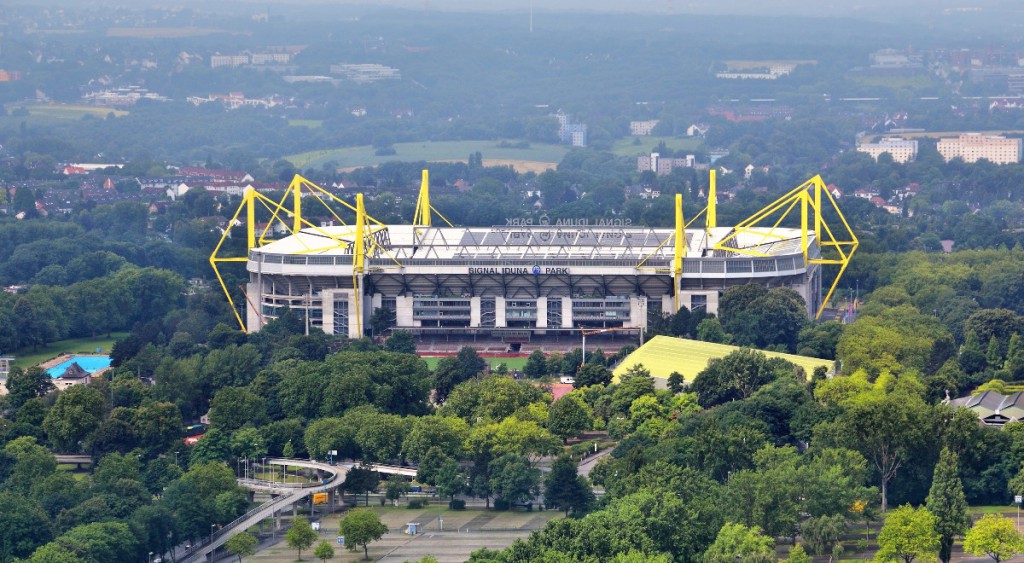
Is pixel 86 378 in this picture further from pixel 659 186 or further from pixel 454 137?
pixel 454 137

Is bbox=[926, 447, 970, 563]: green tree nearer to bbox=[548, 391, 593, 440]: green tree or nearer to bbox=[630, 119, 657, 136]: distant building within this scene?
bbox=[548, 391, 593, 440]: green tree

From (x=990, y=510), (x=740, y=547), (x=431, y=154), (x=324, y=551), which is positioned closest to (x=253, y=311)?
(x=324, y=551)

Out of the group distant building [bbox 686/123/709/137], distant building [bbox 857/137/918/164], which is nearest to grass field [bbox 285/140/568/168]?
distant building [bbox 686/123/709/137]

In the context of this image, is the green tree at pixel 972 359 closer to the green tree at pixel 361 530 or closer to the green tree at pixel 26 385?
the green tree at pixel 361 530

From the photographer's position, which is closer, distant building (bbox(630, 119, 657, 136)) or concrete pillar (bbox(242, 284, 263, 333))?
concrete pillar (bbox(242, 284, 263, 333))

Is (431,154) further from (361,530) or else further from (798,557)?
(798,557)

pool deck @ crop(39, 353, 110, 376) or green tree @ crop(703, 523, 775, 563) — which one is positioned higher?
pool deck @ crop(39, 353, 110, 376)

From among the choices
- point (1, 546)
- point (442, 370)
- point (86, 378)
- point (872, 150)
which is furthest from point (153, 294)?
point (872, 150)

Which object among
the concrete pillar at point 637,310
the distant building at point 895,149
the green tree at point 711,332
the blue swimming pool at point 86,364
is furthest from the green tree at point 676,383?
the distant building at point 895,149
